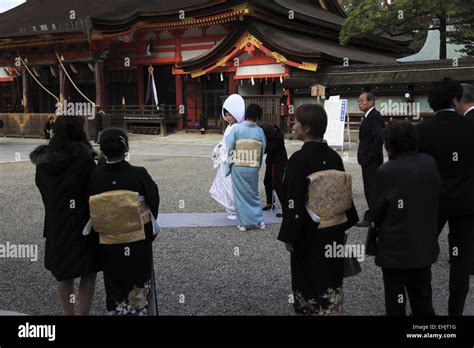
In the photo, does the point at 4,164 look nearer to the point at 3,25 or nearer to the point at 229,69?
the point at 229,69

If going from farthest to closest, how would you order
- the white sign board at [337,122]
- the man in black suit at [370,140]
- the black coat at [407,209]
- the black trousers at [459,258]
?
the white sign board at [337,122], the man in black suit at [370,140], the black trousers at [459,258], the black coat at [407,209]

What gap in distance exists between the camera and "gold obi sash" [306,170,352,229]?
303 centimetres

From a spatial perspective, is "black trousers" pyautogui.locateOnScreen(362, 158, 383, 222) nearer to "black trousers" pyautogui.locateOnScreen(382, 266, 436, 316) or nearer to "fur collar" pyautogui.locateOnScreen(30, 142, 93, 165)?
"black trousers" pyautogui.locateOnScreen(382, 266, 436, 316)

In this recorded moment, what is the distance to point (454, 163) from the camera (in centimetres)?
366

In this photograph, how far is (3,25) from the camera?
25422mm

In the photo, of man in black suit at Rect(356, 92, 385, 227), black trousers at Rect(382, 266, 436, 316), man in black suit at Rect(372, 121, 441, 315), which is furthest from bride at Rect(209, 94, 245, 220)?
black trousers at Rect(382, 266, 436, 316)

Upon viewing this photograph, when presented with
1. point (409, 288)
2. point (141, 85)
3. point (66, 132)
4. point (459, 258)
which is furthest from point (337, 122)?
point (141, 85)

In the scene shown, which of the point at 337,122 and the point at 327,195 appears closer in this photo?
the point at 327,195

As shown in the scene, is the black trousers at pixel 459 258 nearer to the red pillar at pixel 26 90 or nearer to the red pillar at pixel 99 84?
the red pillar at pixel 99 84

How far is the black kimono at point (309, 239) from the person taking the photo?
303 centimetres

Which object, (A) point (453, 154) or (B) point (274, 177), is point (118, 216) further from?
(B) point (274, 177)

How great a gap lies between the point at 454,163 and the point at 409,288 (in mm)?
1122

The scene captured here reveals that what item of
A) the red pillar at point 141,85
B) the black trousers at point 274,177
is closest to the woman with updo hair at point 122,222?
the black trousers at point 274,177

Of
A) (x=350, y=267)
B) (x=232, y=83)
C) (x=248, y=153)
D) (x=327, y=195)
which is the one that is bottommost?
(x=350, y=267)
